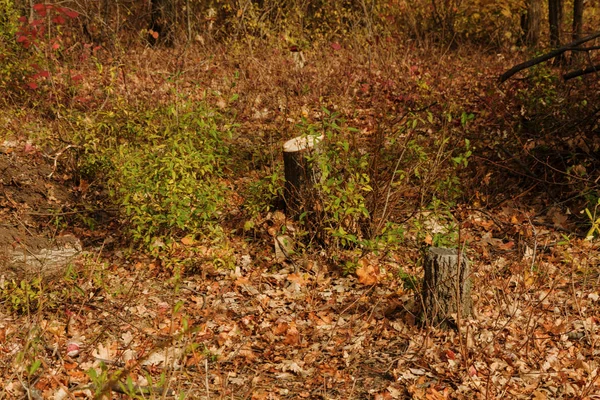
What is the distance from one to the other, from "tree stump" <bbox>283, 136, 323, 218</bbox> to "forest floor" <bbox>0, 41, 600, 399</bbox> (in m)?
0.28

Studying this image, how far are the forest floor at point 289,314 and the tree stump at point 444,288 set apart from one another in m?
0.11

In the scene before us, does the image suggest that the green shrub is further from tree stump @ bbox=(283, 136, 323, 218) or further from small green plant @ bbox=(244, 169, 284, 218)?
tree stump @ bbox=(283, 136, 323, 218)

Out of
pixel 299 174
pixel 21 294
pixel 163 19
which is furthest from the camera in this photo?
pixel 163 19

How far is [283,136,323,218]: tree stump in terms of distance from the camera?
6402mm

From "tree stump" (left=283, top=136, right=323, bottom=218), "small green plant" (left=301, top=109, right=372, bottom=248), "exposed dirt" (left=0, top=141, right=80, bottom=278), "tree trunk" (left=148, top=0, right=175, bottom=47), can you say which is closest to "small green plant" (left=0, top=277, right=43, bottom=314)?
"exposed dirt" (left=0, top=141, right=80, bottom=278)

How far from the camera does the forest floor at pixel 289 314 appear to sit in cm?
463

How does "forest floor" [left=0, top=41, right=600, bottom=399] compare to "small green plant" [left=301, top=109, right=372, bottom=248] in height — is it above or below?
below

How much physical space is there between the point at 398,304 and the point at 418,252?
101 cm

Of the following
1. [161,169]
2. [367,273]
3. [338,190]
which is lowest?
[367,273]

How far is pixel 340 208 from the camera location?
247 inches

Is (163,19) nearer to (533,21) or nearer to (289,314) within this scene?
(533,21)

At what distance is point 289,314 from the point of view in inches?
228

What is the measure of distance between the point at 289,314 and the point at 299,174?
1409 millimetres

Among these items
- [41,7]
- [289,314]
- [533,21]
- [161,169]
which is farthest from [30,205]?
[533,21]
